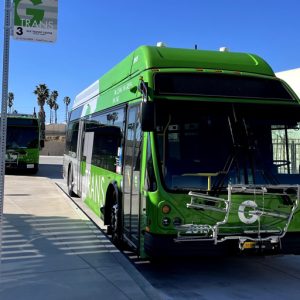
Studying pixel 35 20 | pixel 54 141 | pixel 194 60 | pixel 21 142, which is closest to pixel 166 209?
pixel 194 60

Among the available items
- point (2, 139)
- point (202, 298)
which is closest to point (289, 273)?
point (202, 298)

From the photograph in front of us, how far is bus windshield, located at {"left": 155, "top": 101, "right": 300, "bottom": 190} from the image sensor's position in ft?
20.7

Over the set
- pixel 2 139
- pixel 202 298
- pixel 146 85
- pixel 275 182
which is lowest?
A: pixel 202 298

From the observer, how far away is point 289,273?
7184 mm

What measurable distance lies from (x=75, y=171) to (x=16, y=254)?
672 cm

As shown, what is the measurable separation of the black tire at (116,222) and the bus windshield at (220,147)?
2033mm

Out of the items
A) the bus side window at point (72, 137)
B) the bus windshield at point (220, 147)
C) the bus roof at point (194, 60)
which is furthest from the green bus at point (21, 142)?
the bus windshield at point (220, 147)

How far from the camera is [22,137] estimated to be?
24562mm

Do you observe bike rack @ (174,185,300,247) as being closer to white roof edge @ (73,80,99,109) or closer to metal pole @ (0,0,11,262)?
metal pole @ (0,0,11,262)

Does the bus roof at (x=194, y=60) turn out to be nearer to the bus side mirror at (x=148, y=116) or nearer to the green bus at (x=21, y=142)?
the bus side mirror at (x=148, y=116)

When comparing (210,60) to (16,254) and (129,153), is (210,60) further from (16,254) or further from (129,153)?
(16,254)

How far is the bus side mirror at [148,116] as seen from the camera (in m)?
6.10

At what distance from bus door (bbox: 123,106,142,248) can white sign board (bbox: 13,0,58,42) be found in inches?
89.1

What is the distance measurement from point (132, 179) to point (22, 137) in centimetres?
1845
